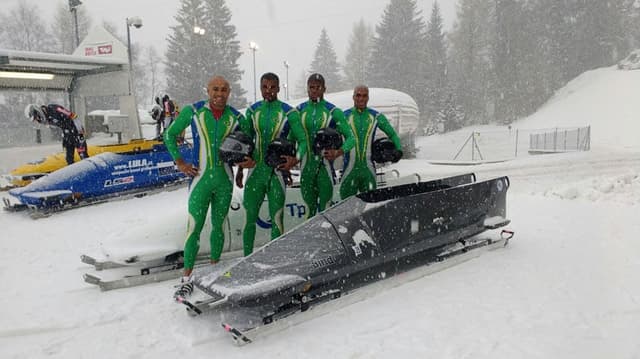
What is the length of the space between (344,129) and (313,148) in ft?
1.43

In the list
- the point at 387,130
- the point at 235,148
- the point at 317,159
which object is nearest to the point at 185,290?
the point at 235,148

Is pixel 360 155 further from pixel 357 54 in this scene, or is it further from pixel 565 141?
pixel 357 54

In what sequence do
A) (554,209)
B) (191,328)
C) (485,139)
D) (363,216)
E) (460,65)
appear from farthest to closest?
(460,65), (485,139), (554,209), (363,216), (191,328)

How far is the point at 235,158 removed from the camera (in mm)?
4051

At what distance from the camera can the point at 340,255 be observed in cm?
372

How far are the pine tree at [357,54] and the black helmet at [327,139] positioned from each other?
49317 millimetres

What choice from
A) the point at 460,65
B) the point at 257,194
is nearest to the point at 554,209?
the point at 257,194

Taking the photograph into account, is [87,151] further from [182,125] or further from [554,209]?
[554,209]

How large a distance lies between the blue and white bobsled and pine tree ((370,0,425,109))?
104 ft

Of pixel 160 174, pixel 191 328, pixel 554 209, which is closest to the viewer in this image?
pixel 191 328

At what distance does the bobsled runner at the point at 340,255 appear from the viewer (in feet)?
11.0

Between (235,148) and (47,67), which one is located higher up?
(47,67)

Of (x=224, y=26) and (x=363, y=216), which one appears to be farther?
(x=224, y=26)

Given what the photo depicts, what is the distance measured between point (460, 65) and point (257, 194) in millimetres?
43640
